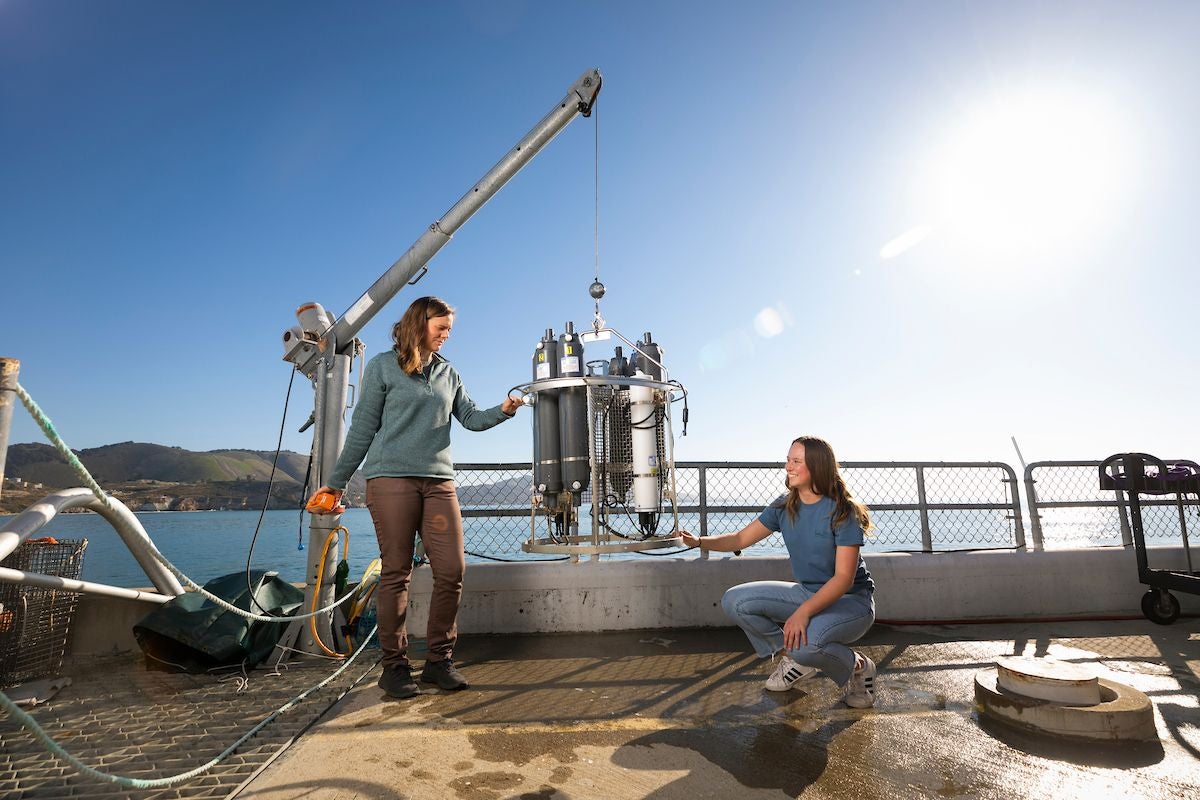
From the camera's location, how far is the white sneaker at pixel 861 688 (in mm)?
2873

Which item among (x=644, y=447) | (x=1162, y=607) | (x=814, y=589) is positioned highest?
(x=644, y=447)

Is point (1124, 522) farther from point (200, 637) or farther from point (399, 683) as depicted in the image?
point (200, 637)

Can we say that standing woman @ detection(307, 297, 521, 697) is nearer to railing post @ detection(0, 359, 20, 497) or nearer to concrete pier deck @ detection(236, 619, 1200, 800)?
concrete pier deck @ detection(236, 619, 1200, 800)

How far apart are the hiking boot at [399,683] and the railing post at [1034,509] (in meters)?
5.32

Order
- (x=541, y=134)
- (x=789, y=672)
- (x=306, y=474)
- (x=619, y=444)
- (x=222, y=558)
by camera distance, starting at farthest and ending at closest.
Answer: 1. (x=222, y=558)
2. (x=541, y=134)
3. (x=306, y=474)
4. (x=619, y=444)
5. (x=789, y=672)

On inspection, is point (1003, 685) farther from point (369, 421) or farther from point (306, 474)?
point (306, 474)

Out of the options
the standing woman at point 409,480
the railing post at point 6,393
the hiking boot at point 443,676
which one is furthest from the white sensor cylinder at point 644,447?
the railing post at point 6,393

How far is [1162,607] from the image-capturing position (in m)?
4.77

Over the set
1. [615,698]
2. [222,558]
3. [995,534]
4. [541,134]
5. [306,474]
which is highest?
[541,134]

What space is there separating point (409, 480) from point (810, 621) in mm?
2256

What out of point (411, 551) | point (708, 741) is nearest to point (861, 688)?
point (708, 741)

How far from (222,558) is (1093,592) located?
46253 mm

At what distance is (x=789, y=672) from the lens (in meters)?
3.01

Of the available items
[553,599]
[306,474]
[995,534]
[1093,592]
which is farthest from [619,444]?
[1093,592]
